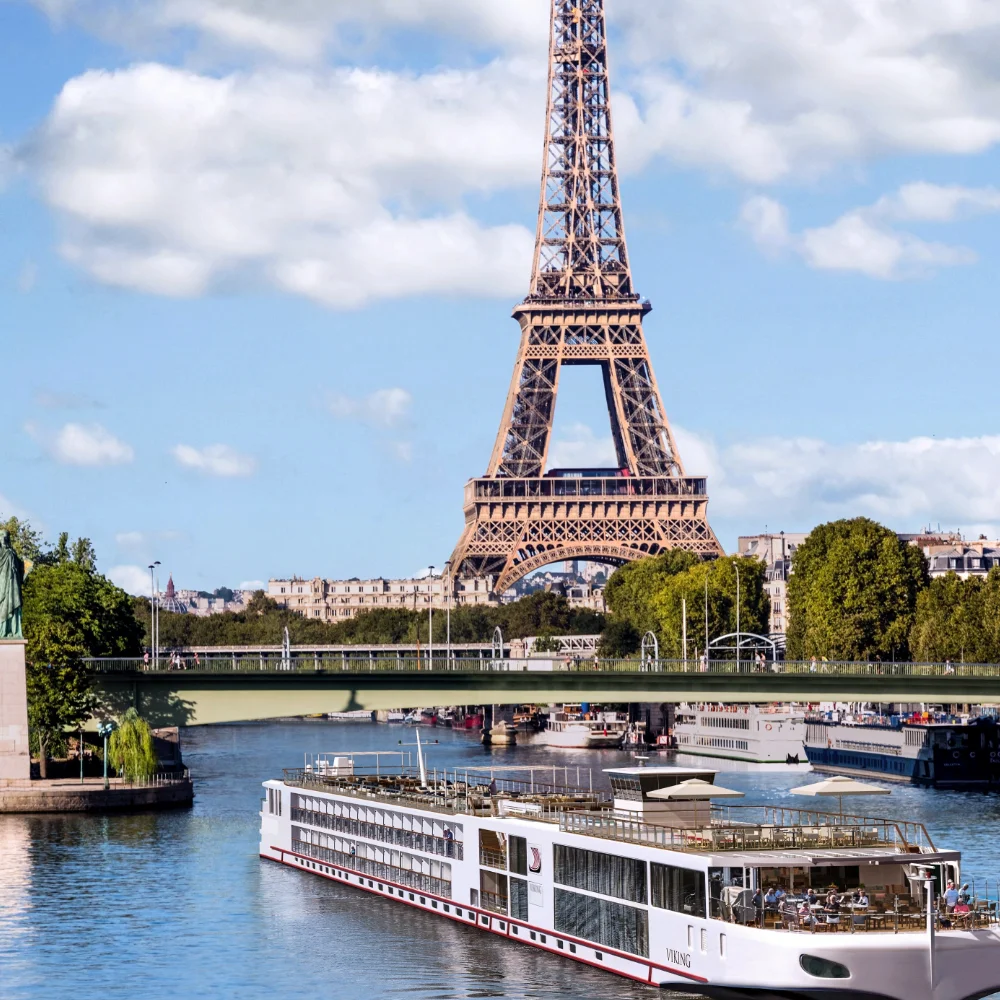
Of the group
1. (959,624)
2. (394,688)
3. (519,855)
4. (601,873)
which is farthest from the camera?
(959,624)

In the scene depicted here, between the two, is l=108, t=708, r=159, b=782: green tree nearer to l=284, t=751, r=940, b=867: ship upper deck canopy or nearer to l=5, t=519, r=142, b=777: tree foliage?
l=5, t=519, r=142, b=777: tree foliage

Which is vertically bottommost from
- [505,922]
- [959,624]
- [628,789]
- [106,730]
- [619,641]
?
[505,922]

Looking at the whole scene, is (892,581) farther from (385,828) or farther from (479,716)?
(385,828)

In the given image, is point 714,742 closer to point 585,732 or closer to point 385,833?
point 585,732

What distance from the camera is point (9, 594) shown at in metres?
83.1

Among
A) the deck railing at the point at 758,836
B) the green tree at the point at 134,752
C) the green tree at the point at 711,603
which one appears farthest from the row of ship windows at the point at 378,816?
the green tree at the point at 711,603

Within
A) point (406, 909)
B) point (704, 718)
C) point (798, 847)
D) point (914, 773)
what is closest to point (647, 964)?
point (798, 847)

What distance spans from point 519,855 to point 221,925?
8.37m

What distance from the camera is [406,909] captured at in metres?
56.5

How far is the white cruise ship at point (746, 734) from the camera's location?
112250mm

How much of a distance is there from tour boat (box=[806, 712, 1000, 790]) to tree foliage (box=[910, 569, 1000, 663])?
6.57 meters

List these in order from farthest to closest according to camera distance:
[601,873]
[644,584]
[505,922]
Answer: [644,584] < [505,922] < [601,873]

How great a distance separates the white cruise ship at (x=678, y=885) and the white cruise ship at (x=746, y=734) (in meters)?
53.2

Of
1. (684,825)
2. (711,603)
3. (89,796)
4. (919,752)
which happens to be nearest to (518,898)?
(684,825)
